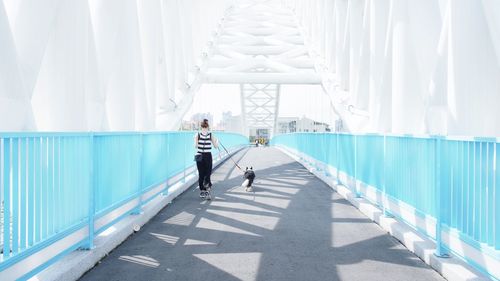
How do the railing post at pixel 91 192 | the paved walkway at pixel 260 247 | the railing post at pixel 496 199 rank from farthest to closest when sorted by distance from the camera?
1. the railing post at pixel 91 192
2. the paved walkway at pixel 260 247
3. the railing post at pixel 496 199

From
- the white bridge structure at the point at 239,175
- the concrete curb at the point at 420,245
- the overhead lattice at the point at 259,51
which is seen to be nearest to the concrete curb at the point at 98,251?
the white bridge structure at the point at 239,175

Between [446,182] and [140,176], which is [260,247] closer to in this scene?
[446,182]

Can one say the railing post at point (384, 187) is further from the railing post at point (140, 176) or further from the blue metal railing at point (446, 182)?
the railing post at point (140, 176)

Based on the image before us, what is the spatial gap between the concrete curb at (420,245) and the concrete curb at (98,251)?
3.68m

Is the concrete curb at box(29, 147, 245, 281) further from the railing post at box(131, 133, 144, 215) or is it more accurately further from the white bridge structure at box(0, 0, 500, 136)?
the white bridge structure at box(0, 0, 500, 136)

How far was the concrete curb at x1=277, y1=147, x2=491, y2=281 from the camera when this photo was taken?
14.5 feet

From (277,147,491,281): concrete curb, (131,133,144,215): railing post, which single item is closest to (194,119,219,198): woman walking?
(131,133,144,215): railing post

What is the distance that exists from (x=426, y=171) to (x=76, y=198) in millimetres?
4081

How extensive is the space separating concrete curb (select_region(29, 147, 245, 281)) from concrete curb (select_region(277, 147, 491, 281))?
12.1 feet

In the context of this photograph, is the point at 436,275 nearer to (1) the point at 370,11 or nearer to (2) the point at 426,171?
(2) the point at 426,171

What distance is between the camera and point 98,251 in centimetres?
525

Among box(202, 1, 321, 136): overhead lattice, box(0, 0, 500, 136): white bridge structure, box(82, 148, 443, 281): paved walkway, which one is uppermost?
box(202, 1, 321, 136): overhead lattice

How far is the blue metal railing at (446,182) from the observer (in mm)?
4062

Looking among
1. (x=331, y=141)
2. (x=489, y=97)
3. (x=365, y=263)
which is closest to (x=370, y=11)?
(x=331, y=141)
